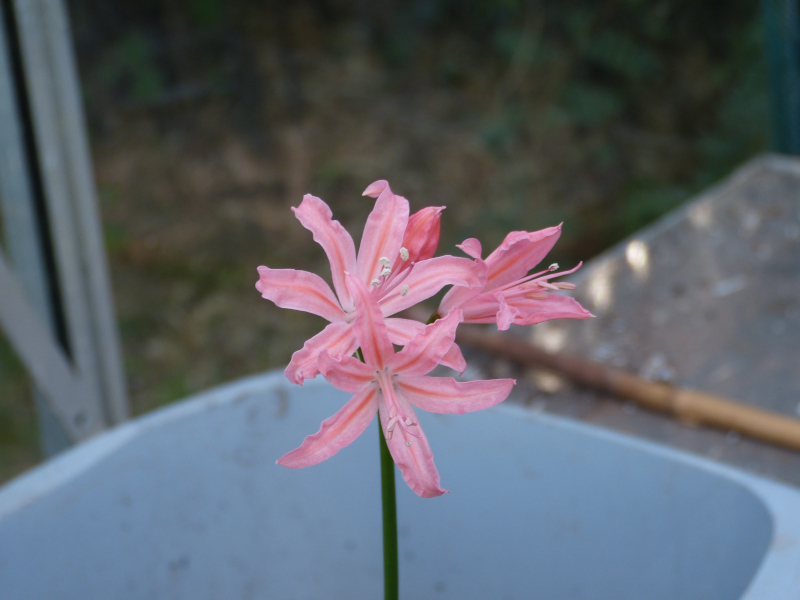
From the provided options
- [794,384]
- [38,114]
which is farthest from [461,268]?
[38,114]

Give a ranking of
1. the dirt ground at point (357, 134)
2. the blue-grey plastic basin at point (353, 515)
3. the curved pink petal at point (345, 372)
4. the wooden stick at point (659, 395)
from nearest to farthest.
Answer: the curved pink petal at point (345, 372)
the blue-grey plastic basin at point (353, 515)
the wooden stick at point (659, 395)
the dirt ground at point (357, 134)

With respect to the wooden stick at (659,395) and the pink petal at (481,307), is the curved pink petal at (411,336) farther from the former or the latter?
the wooden stick at (659,395)

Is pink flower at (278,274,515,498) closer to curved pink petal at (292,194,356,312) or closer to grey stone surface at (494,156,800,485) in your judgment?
curved pink petal at (292,194,356,312)

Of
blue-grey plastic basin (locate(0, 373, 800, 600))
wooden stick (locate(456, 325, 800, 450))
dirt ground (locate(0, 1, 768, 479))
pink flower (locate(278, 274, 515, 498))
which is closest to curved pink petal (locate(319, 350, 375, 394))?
pink flower (locate(278, 274, 515, 498))

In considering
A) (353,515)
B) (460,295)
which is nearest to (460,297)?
(460,295)

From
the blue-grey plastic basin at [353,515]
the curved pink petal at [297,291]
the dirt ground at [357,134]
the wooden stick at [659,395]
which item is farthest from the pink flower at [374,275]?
the dirt ground at [357,134]

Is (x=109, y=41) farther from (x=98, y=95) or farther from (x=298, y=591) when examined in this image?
(x=298, y=591)
